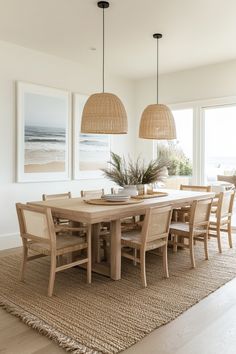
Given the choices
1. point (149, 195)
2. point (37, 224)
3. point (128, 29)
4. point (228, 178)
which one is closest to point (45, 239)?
point (37, 224)

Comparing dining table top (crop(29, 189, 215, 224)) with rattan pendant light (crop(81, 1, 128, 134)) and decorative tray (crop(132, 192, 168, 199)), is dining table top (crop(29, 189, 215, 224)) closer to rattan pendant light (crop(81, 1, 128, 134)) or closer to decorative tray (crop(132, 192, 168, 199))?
decorative tray (crop(132, 192, 168, 199))

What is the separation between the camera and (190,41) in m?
4.65

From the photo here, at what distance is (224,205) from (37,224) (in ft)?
8.42

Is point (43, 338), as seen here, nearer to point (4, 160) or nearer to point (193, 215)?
point (193, 215)

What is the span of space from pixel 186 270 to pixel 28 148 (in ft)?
9.28

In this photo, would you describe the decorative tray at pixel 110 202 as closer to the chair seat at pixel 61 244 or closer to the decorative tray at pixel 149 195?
the decorative tray at pixel 149 195

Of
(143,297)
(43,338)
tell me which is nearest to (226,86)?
(143,297)

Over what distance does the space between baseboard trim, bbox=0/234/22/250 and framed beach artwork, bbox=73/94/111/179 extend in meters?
1.43

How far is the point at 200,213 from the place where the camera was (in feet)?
13.0

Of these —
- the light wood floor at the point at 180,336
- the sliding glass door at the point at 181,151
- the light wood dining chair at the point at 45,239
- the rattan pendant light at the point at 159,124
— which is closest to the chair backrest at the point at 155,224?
the light wood dining chair at the point at 45,239

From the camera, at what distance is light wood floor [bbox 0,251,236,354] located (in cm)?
224

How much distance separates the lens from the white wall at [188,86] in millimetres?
5609

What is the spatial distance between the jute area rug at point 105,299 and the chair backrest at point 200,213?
49 centimetres

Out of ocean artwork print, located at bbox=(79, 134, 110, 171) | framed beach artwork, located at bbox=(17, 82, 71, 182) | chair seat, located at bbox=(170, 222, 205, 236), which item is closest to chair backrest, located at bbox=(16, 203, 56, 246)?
chair seat, located at bbox=(170, 222, 205, 236)
